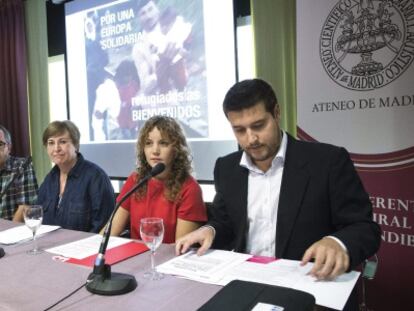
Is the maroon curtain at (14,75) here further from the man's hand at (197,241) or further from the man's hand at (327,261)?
the man's hand at (327,261)

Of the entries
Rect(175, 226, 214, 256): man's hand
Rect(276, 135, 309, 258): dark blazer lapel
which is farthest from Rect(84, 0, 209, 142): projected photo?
Rect(175, 226, 214, 256): man's hand

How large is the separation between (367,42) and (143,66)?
1911 millimetres

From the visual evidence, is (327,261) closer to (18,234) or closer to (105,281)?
(105,281)

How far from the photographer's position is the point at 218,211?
1.69 meters

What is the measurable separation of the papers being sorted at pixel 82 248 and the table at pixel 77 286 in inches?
2.5

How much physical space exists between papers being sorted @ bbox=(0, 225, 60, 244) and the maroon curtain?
2.51m

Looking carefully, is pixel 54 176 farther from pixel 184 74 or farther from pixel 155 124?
pixel 184 74

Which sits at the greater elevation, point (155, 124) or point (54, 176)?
point (155, 124)

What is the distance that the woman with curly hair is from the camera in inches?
75.1

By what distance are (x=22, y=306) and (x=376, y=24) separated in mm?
2128

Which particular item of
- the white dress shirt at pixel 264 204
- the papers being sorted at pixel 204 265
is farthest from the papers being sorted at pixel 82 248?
the white dress shirt at pixel 264 204

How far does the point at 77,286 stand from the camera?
1.17 m

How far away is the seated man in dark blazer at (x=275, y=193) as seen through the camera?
4.71 ft

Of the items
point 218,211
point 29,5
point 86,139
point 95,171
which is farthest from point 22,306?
point 29,5
